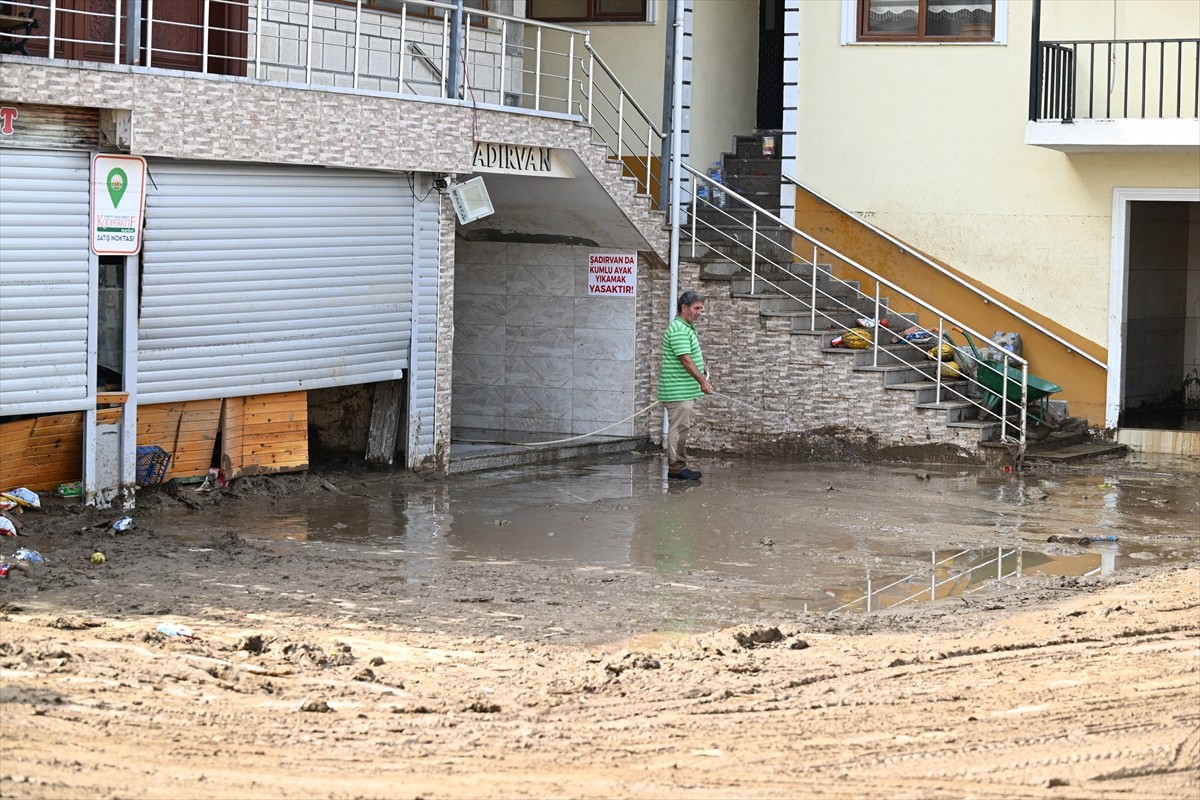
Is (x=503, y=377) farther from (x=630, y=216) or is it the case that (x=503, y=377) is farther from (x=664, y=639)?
(x=664, y=639)

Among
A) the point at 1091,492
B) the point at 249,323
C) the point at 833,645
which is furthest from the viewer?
the point at 1091,492

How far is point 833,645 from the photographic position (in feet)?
30.2

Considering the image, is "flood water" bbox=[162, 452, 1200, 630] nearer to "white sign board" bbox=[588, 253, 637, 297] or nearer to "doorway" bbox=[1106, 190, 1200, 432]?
"white sign board" bbox=[588, 253, 637, 297]

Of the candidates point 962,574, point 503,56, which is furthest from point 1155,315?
point 962,574

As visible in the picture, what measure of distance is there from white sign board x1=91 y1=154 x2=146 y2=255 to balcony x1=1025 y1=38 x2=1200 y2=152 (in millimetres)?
9983

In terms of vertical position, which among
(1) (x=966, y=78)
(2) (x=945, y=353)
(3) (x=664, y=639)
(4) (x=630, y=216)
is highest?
(1) (x=966, y=78)

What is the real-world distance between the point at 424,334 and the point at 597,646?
7.03 metres

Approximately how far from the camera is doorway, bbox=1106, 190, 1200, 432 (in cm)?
1927

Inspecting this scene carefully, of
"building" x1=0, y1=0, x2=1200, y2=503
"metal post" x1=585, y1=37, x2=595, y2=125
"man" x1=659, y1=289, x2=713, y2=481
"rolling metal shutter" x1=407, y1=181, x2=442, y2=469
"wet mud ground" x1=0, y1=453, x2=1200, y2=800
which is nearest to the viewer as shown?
"wet mud ground" x1=0, y1=453, x2=1200, y2=800

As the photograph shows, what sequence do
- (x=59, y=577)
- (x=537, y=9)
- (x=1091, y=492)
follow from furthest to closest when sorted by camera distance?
(x=537, y=9) → (x=1091, y=492) → (x=59, y=577)

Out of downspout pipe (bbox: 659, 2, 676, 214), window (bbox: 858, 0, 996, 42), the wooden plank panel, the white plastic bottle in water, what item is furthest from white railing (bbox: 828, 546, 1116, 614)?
window (bbox: 858, 0, 996, 42)

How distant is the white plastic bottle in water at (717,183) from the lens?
2039 cm

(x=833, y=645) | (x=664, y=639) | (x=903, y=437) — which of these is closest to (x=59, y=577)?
(x=664, y=639)

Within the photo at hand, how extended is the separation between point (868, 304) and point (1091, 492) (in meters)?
4.64
